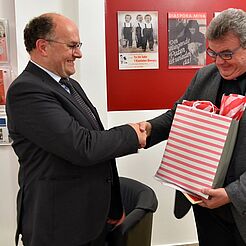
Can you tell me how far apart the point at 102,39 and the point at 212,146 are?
49.6 inches

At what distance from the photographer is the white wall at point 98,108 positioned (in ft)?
7.33

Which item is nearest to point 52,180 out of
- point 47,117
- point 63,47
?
point 47,117

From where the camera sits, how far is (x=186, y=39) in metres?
2.49

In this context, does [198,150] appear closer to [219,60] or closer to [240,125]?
[240,125]

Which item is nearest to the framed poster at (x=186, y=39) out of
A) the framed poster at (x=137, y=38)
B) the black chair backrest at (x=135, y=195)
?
Result: the framed poster at (x=137, y=38)

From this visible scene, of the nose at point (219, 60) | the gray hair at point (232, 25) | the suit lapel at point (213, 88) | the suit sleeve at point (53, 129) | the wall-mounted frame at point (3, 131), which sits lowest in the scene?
the wall-mounted frame at point (3, 131)

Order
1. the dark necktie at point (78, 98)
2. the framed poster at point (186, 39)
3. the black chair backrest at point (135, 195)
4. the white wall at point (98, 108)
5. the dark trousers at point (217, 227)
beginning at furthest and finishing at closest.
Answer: the framed poster at point (186, 39) < the white wall at point (98, 108) < the black chair backrest at point (135, 195) < the dark necktie at point (78, 98) < the dark trousers at point (217, 227)

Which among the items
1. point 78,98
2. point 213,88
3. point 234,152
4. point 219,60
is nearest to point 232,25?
point 219,60

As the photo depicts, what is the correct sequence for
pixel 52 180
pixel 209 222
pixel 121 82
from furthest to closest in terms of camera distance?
1. pixel 121 82
2. pixel 209 222
3. pixel 52 180

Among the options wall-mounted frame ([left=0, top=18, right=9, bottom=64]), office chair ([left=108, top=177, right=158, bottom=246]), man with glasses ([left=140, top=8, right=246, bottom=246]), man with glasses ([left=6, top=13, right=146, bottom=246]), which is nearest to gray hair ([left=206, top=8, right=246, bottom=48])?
man with glasses ([left=140, top=8, right=246, bottom=246])

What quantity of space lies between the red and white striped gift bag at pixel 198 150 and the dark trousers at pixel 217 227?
0.64 ft

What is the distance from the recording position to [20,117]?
4.42ft

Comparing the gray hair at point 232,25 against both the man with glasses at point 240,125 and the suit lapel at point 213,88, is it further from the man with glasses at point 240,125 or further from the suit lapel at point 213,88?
the suit lapel at point 213,88

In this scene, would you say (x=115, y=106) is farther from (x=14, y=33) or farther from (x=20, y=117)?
(x=20, y=117)
